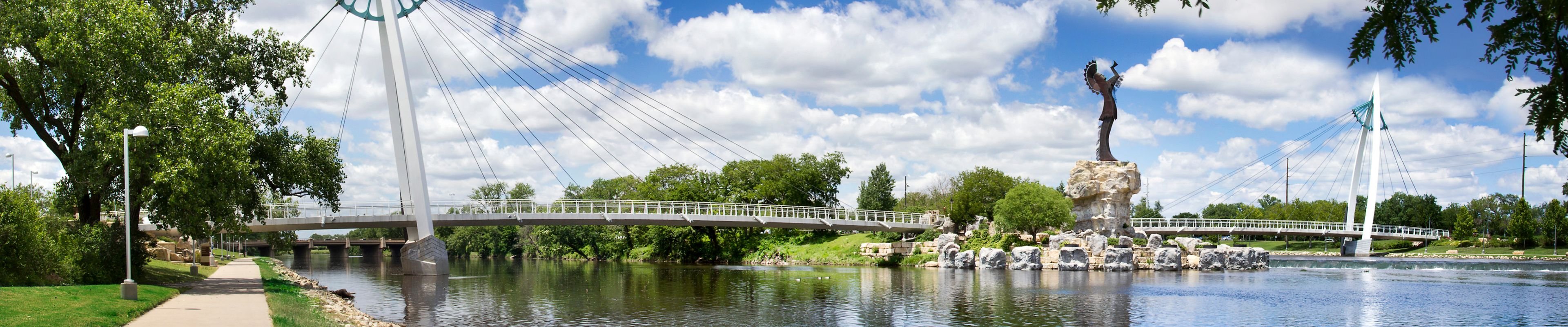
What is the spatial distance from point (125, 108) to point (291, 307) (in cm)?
833

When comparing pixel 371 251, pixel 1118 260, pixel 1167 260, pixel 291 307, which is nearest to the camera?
pixel 291 307

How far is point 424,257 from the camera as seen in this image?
156 ft

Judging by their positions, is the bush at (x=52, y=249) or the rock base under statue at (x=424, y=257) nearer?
the bush at (x=52, y=249)

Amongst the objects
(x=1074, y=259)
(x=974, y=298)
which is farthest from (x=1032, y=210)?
(x=974, y=298)

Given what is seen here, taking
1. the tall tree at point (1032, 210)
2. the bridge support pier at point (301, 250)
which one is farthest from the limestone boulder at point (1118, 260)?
the bridge support pier at point (301, 250)

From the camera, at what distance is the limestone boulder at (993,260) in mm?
59000

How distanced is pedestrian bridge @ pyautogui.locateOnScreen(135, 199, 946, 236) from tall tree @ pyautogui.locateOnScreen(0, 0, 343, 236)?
4183 millimetres

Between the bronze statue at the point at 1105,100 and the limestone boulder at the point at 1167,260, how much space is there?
474 inches

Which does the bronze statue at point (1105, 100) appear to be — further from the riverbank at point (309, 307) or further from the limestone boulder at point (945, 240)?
the riverbank at point (309, 307)

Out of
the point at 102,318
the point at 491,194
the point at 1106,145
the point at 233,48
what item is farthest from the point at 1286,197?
the point at 102,318

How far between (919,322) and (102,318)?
18202mm

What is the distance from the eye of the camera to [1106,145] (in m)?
68.2

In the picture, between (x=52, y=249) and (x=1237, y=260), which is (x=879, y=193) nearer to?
(x=1237, y=260)

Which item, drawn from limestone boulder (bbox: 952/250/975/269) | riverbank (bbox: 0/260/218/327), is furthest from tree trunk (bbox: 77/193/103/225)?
limestone boulder (bbox: 952/250/975/269)
